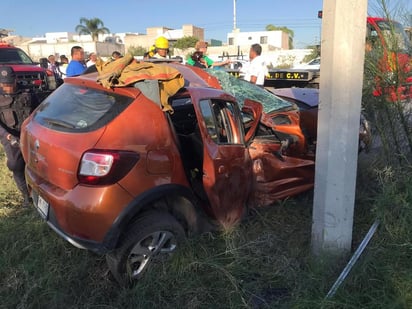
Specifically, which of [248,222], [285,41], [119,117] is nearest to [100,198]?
[119,117]

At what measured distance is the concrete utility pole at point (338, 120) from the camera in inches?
102

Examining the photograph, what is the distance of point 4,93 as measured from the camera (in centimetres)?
415

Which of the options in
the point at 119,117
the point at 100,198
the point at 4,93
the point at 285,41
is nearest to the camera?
the point at 100,198

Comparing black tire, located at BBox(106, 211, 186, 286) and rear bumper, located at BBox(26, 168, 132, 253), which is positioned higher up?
rear bumper, located at BBox(26, 168, 132, 253)

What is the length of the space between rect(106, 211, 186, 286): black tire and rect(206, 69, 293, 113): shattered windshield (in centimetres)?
195

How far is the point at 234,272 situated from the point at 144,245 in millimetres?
732

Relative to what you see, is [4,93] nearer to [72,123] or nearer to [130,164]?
[72,123]

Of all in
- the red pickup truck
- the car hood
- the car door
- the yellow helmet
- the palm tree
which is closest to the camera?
the car door

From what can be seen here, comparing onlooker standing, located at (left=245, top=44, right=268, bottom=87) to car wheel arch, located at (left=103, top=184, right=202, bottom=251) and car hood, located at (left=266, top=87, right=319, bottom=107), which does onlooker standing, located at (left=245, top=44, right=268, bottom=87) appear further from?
car wheel arch, located at (left=103, top=184, right=202, bottom=251)

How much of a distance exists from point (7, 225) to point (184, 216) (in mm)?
1848

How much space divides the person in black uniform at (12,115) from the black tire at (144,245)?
6.54ft

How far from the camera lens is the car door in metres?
3.14

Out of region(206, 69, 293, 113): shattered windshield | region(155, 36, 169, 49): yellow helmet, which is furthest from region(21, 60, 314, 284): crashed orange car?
region(155, 36, 169, 49): yellow helmet

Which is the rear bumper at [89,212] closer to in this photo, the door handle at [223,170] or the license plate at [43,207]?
the license plate at [43,207]
